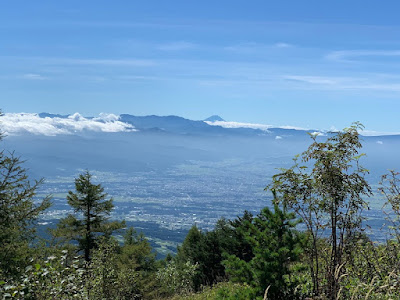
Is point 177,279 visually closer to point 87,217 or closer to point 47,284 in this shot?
point 87,217

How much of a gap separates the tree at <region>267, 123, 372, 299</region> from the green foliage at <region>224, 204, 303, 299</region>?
1.26 ft

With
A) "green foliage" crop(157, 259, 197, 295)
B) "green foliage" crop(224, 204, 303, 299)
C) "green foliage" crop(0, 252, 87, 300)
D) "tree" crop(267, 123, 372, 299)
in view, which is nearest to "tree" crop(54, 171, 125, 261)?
"green foliage" crop(157, 259, 197, 295)

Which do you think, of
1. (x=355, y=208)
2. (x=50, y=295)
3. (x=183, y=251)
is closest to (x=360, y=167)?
(x=355, y=208)

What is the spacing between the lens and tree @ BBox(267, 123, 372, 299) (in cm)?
893

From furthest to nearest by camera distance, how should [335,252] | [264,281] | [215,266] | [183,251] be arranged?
[183,251] → [215,266] → [264,281] → [335,252]

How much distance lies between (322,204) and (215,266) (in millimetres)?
39609

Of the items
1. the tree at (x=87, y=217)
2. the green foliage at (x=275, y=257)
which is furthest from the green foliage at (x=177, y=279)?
the green foliage at (x=275, y=257)

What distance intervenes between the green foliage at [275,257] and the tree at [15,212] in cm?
1049

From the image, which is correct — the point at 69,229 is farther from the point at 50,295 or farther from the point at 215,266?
the point at 50,295

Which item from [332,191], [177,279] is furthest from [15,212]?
[177,279]

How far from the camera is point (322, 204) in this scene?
9.02 metres

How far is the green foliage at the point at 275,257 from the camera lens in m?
9.12

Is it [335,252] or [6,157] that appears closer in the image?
[335,252]

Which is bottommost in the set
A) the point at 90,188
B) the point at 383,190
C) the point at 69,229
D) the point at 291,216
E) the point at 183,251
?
the point at 183,251
